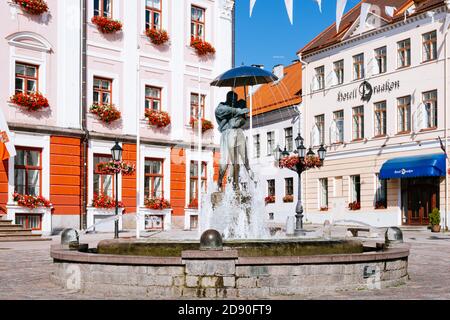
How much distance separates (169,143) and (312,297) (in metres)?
21.1

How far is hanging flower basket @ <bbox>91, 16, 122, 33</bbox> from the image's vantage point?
28.2 metres

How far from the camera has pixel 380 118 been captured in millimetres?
37812

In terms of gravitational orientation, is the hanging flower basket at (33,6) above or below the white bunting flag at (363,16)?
below

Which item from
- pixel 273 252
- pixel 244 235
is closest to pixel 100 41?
pixel 244 235

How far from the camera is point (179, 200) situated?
3094 cm

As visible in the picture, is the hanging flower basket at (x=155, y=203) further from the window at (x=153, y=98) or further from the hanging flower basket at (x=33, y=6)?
the hanging flower basket at (x=33, y=6)

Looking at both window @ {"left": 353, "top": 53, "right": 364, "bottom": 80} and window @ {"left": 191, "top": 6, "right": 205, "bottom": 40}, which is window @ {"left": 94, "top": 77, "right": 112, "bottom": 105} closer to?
window @ {"left": 191, "top": 6, "right": 205, "bottom": 40}

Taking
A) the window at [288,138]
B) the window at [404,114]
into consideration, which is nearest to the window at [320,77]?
the window at [288,138]

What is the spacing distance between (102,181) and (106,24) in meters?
6.44

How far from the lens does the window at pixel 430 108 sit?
33844mm

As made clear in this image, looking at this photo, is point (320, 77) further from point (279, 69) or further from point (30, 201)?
point (30, 201)

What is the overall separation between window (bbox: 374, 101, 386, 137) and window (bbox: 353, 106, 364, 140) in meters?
1.21

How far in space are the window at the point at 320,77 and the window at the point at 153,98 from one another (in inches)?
585
